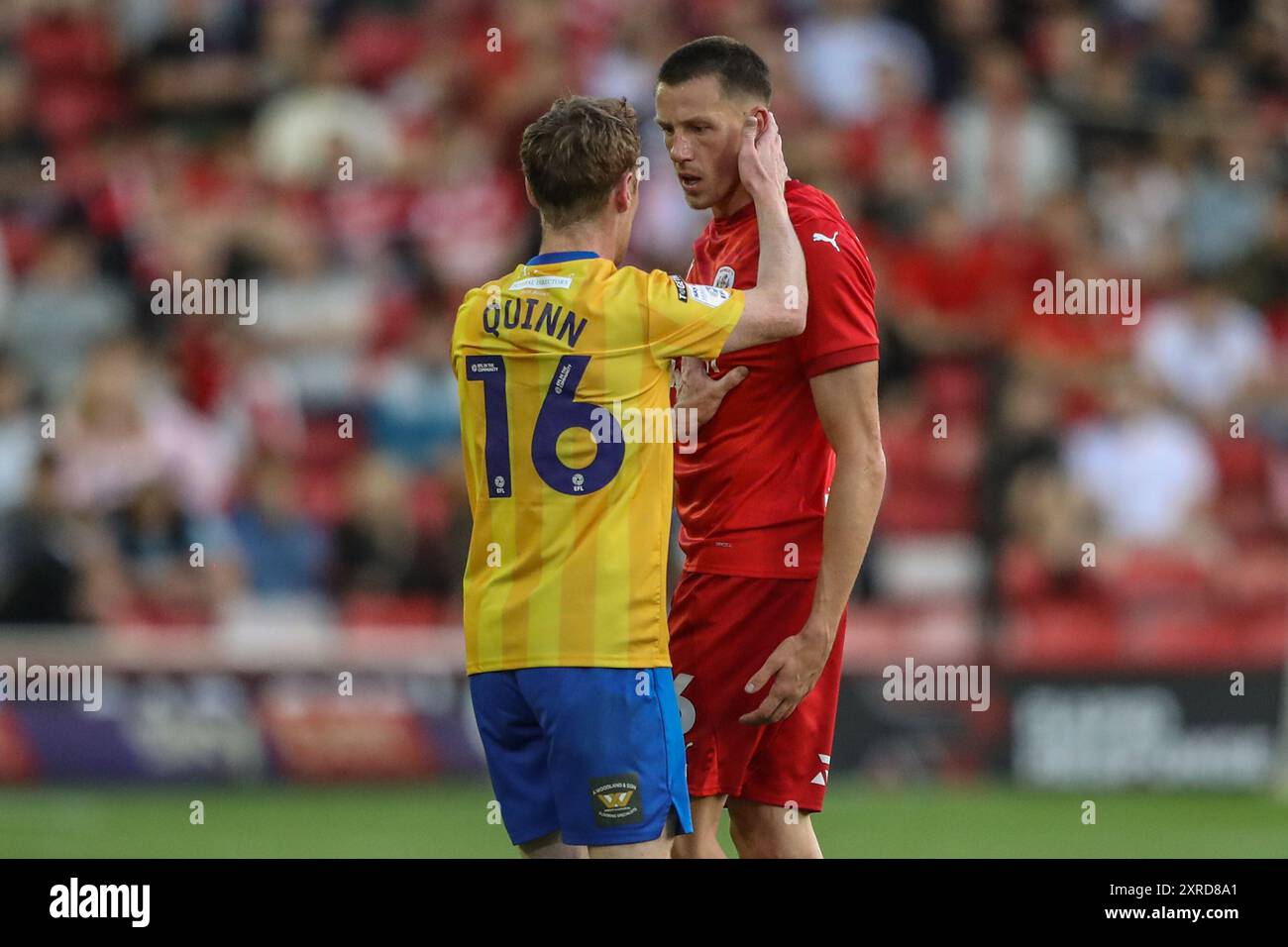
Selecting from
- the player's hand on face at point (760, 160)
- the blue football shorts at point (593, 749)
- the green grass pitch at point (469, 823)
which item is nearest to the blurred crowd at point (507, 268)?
the green grass pitch at point (469, 823)

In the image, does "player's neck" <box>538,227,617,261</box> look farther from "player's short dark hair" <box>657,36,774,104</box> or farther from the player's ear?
"player's short dark hair" <box>657,36,774,104</box>

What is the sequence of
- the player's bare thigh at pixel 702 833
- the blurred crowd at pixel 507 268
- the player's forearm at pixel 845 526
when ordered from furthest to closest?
the blurred crowd at pixel 507 268 → the player's bare thigh at pixel 702 833 → the player's forearm at pixel 845 526

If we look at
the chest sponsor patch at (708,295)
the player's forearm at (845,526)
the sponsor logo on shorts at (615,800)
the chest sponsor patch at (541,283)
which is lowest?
the sponsor logo on shorts at (615,800)

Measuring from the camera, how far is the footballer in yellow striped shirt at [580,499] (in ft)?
15.8

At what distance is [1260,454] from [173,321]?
6735mm

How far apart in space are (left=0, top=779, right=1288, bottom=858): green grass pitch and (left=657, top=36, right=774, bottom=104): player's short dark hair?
4.74 metres

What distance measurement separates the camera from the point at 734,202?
5.52 metres

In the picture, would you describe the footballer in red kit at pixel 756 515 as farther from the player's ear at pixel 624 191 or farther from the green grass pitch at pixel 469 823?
the green grass pitch at pixel 469 823

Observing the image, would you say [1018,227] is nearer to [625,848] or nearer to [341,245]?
[341,245]

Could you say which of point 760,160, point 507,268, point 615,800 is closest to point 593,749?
point 615,800

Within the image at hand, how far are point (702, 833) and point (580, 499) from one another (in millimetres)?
1037

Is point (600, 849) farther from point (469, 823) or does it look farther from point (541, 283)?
point (469, 823)

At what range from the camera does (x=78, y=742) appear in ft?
37.0

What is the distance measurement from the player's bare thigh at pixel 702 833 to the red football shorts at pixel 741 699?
0.03 meters
